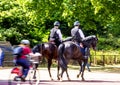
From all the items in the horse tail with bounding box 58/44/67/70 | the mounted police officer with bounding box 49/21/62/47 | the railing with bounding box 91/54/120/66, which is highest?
the mounted police officer with bounding box 49/21/62/47

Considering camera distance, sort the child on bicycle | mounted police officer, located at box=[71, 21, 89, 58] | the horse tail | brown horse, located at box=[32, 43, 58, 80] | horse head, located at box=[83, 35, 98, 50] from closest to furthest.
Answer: the child on bicycle < the horse tail < brown horse, located at box=[32, 43, 58, 80] < mounted police officer, located at box=[71, 21, 89, 58] < horse head, located at box=[83, 35, 98, 50]

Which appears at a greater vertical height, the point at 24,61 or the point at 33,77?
the point at 24,61

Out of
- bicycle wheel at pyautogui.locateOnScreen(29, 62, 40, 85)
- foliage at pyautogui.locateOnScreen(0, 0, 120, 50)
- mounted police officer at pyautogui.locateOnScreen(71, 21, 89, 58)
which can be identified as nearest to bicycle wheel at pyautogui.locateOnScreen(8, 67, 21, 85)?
bicycle wheel at pyautogui.locateOnScreen(29, 62, 40, 85)

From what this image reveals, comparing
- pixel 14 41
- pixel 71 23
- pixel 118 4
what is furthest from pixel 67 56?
pixel 14 41

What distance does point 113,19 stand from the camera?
3641cm

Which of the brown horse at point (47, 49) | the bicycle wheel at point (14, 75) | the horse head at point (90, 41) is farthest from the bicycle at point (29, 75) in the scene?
the horse head at point (90, 41)

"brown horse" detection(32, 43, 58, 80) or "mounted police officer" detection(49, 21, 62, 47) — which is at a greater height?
"mounted police officer" detection(49, 21, 62, 47)

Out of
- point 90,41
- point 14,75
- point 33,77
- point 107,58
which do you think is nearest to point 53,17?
point 107,58

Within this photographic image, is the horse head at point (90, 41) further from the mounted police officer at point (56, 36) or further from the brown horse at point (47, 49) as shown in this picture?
the brown horse at point (47, 49)

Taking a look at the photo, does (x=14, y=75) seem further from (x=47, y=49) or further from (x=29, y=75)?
(x=47, y=49)

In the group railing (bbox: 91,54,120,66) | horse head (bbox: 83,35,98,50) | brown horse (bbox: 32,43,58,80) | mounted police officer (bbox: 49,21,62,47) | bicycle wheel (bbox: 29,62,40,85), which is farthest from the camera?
railing (bbox: 91,54,120,66)

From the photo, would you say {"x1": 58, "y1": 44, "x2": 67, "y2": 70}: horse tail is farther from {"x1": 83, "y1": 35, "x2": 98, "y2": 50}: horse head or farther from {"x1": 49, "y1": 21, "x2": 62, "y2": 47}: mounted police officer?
{"x1": 83, "y1": 35, "x2": 98, "y2": 50}: horse head

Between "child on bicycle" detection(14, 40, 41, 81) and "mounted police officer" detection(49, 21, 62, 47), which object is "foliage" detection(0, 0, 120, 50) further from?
"child on bicycle" detection(14, 40, 41, 81)

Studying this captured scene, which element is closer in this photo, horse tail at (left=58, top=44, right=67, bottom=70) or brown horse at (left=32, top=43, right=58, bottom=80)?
horse tail at (left=58, top=44, right=67, bottom=70)
